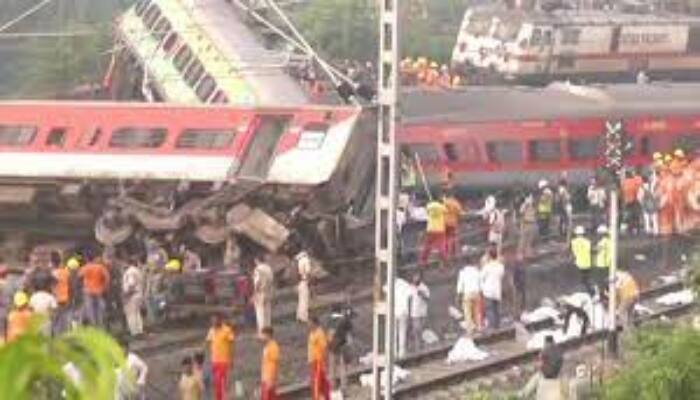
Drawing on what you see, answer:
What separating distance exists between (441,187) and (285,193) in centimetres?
530

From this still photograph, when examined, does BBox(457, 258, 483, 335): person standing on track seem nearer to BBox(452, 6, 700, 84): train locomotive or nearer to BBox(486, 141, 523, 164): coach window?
BBox(486, 141, 523, 164): coach window

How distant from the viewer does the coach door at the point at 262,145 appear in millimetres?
20453

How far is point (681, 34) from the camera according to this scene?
1602 inches

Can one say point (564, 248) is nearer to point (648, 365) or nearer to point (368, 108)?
point (368, 108)

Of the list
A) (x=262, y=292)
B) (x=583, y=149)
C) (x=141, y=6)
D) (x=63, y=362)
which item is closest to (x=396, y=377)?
(x=262, y=292)

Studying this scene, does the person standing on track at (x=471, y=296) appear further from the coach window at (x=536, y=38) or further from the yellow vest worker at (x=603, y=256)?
the coach window at (x=536, y=38)

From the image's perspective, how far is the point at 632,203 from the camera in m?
23.1

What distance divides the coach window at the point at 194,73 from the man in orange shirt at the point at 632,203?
729 cm

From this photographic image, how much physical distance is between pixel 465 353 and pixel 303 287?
8.74ft

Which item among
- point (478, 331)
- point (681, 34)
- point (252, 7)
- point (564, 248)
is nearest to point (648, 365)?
point (478, 331)

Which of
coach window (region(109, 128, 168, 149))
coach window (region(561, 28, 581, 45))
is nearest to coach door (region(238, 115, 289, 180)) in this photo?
coach window (region(109, 128, 168, 149))

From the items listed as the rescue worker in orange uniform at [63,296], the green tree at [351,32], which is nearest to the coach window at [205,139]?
the rescue worker in orange uniform at [63,296]

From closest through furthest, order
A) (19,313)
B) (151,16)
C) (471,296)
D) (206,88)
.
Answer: (19,313) < (471,296) < (206,88) < (151,16)

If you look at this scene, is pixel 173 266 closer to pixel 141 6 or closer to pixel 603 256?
pixel 603 256
